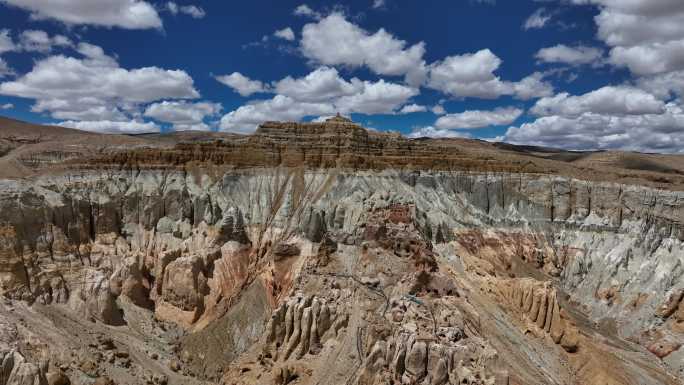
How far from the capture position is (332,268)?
40969 mm

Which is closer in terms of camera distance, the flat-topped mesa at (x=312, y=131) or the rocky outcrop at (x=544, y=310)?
the rocky outcrop at (x=544, y=310)

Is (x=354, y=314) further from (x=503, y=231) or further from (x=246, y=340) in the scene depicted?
(x=503, y=231)

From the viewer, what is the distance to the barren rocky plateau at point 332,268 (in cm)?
3166

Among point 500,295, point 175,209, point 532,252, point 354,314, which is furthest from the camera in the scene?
point 532,252

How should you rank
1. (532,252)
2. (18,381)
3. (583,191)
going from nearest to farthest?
1. (18,381)
2. (532,252)
3. (583,191)

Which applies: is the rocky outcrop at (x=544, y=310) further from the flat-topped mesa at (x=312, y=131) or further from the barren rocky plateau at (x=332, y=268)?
the flat-topped mesa at (x=312, y=131)

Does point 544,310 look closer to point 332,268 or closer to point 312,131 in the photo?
point 332,268

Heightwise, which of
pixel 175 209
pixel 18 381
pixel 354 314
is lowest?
pixel 18 381

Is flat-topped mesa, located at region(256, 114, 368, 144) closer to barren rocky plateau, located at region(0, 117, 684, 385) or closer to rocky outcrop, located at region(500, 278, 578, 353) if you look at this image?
barren rocky plateau, located at region(0, 117, 684, 385)

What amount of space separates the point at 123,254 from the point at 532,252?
5142 cm

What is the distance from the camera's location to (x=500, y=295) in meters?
42.9

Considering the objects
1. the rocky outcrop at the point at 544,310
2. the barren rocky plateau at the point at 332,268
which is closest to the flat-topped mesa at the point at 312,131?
the barren rocky plateau at the point at 332,268

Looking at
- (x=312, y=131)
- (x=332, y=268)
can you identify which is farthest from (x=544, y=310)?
(x=312, y=131)

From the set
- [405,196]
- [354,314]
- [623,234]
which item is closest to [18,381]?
[354,314]
